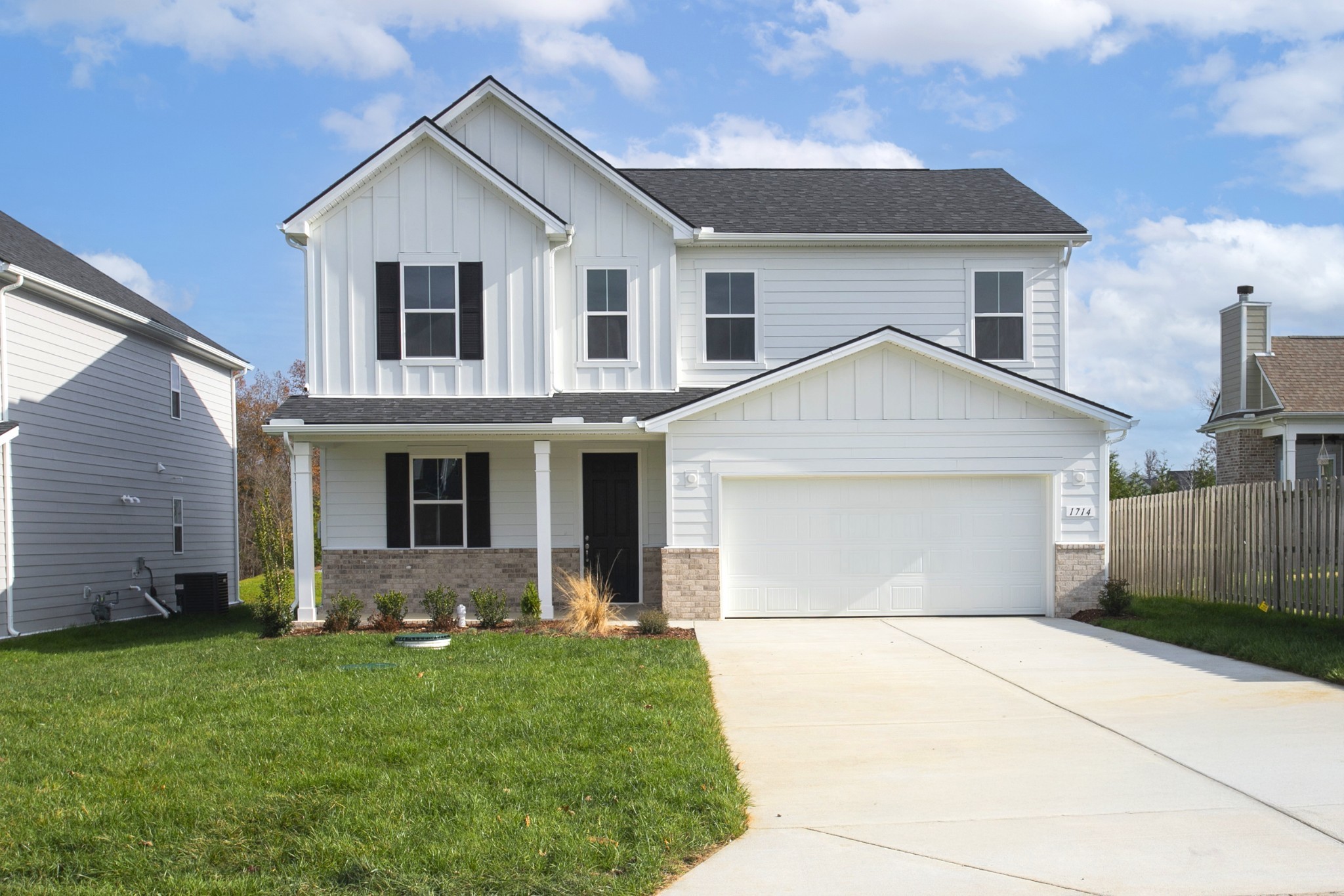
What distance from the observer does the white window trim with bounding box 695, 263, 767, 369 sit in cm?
1764

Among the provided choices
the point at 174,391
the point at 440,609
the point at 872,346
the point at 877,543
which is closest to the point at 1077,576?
the point at 877,543

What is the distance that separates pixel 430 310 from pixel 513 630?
5172 millimetres

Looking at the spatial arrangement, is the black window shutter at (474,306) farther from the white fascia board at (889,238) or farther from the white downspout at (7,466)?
the white downspout at (7,466)

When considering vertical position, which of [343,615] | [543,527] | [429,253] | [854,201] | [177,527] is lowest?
[343,615]

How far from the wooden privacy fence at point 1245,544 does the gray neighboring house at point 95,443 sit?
1764 cm

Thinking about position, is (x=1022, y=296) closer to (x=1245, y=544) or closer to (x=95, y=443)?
(x=1245, y=544)

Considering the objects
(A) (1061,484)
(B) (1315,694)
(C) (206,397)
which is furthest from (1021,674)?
(C) (206,397)

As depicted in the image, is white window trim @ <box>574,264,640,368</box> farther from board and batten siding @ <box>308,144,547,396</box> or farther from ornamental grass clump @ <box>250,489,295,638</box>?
ornamental grass clump @ <box>250,489,295,638</box>

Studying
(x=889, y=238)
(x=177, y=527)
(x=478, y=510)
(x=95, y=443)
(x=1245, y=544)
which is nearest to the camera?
(x=1245, y=544)

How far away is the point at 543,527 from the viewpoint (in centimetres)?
1580

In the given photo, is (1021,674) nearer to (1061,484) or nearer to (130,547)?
(1061,484)

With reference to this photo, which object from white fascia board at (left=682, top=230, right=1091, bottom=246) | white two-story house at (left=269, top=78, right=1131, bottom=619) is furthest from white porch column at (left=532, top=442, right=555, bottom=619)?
white fascia board at (left=682, top=230, right=1091, bottom=246)

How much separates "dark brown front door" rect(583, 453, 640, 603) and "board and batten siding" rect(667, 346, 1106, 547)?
5.73 ft

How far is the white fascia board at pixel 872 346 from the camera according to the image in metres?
15.5
